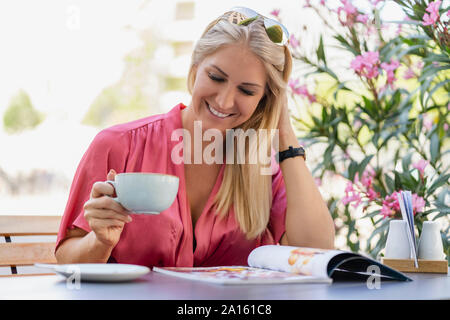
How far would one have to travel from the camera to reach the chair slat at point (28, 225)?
143 cm

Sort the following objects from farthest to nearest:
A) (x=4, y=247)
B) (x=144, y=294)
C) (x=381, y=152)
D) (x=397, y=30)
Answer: (x=381, y=152), (x=397, y=30), (x=4, y=247), (x=144, y=294)

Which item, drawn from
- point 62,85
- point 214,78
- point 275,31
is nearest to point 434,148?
point 275,31

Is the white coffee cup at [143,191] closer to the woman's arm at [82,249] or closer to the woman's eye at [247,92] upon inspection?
the woman's arm at [82,249]

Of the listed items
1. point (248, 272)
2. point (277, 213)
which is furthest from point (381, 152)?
point (248, 272)

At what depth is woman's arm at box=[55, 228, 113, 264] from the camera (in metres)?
1.07

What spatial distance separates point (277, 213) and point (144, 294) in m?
0.88

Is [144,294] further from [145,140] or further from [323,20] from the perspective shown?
[323,20]

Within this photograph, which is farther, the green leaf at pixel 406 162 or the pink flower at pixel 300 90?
the pink flower at pixel 300 90

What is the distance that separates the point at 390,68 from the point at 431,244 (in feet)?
3.99

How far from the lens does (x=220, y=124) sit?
144cm

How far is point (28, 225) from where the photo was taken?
148 centimetres

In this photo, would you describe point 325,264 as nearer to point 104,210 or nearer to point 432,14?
point 104,210

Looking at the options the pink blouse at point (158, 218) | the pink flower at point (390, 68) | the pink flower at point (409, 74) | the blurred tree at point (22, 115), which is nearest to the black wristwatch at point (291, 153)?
the pink blouse at point (158, 218)

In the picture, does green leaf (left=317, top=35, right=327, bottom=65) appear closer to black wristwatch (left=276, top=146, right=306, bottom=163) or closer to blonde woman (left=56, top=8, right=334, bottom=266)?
blonde woman (left=56, top=8, right=334, bottom=266)
